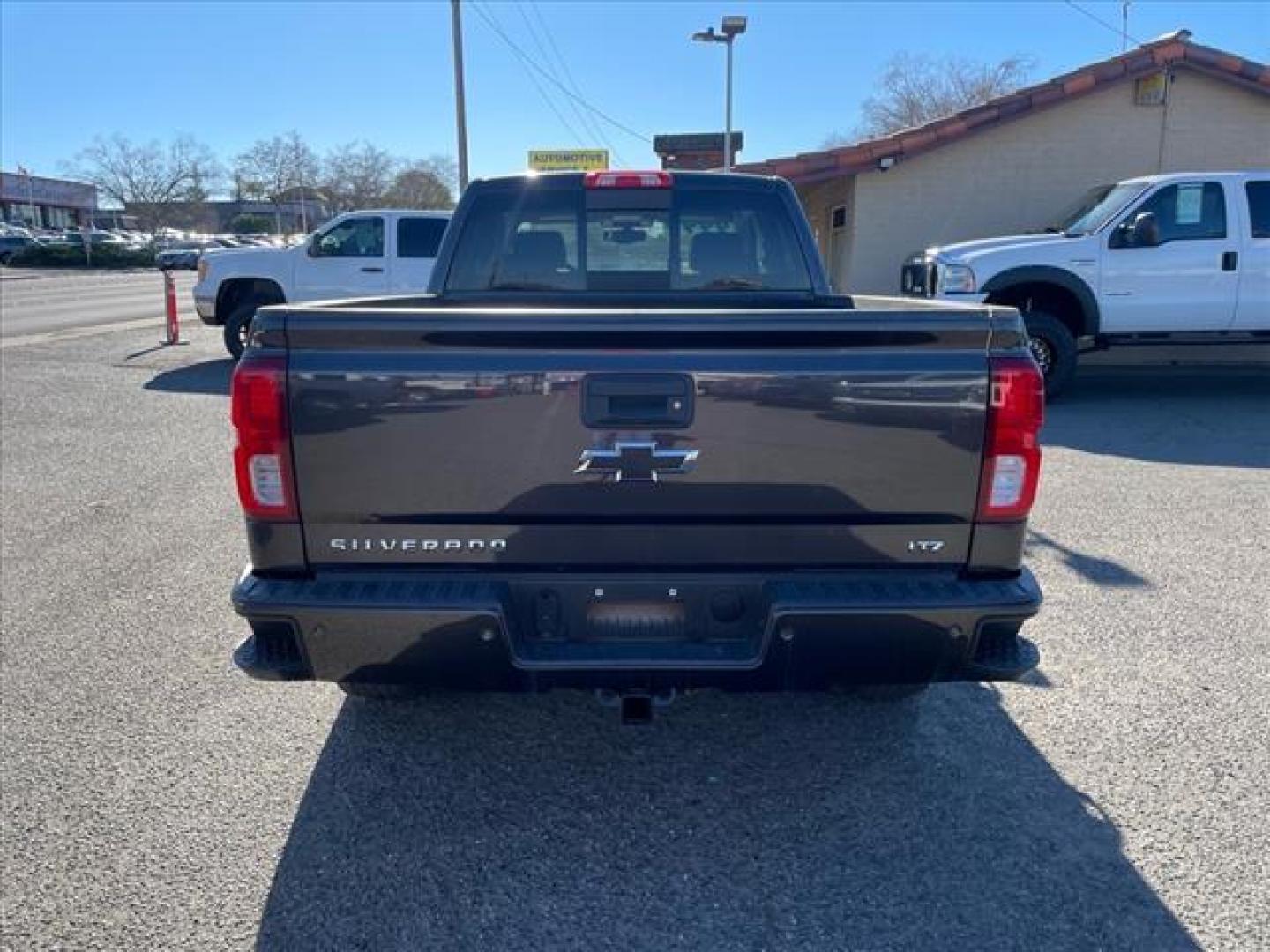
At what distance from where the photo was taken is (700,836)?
272 cm

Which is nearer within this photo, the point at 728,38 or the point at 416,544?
the point at 416,544

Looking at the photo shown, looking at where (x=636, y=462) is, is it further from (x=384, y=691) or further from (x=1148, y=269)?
(x=1148, y=269)

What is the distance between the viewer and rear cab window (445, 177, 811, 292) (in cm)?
424

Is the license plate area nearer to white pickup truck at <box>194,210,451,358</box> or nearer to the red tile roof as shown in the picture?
white pickup truck at <box>194,210,451,358</box>

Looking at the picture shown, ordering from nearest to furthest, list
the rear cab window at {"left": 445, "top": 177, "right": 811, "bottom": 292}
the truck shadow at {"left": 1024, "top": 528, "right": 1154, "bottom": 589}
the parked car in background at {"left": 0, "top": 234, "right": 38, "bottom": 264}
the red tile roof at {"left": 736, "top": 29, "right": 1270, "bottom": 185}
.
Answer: the rear cab window at {"left": 445, "top": 177, "right": 811, "bottom": 292}
the truck shadow at {"left": 1024, "top": 528, "right": 1154, "bottom": 589}
the red tile roof at {"left": 736, "top": 29, "right": 1270, "bottom": 185}
the parked car in background at {"left": 0, "top": 234, "right": 38, "bottom": 264}

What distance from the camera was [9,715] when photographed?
11.2 ft

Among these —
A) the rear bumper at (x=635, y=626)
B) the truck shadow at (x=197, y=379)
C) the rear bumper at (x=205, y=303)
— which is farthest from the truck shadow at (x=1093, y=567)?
the rear bumper at (x=205, y=303)

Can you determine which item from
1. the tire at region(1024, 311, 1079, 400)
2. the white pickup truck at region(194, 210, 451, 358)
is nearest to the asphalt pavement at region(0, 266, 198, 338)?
the white pickup truck at region(194, 210, 451, 358)

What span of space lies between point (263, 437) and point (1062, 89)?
12977mm

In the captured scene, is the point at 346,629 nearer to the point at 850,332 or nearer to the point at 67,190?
the point at 850,332

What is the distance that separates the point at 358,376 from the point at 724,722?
191cm

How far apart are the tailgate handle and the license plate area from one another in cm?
45

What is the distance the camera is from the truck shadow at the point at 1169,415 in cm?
780

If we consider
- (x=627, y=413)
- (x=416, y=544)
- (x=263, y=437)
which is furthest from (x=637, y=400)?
(x=263, y=437)
